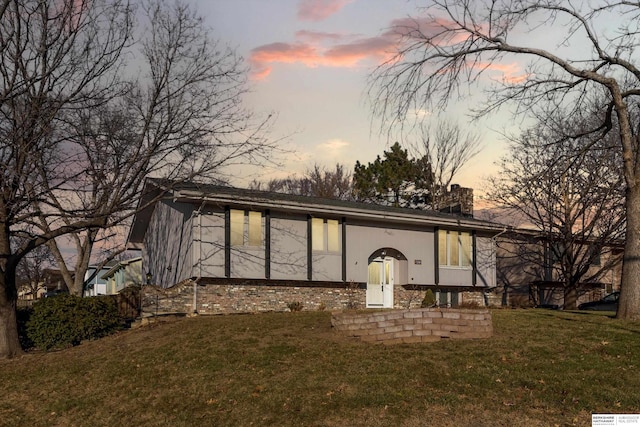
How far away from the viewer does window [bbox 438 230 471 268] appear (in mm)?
29109

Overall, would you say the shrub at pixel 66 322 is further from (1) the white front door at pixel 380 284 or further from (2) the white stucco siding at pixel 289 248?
(1) the white front door at pixel 380 284

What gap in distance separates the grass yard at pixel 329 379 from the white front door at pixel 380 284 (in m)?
10.3

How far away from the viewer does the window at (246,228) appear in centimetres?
2352

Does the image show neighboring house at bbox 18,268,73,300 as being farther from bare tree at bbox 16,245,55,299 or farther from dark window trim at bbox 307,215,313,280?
dark window trim at bbox 307,215,313,280

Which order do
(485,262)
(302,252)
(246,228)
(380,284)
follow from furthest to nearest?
1. (485,262)
2. (380,284)
3. (302,252)
4. (246,228)

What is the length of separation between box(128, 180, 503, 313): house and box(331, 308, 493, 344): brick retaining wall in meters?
8.99

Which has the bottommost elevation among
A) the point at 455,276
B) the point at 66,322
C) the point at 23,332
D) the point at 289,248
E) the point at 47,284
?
the point at 47,284

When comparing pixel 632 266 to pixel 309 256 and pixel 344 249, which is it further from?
pixel 309 256

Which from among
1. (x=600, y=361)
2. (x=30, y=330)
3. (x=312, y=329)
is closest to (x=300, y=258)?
(x=312, y=329)

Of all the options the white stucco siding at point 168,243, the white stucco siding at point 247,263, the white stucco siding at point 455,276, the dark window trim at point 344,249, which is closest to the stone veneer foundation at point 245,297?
the white stucco siding at point 247,263

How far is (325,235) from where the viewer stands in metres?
25.8

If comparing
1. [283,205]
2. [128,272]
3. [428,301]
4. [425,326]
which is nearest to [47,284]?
[128,272]

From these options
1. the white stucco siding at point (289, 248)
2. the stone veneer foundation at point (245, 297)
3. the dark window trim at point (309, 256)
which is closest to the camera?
the stone veneer foundation at point (245, 297)

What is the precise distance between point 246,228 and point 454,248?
1089cm
